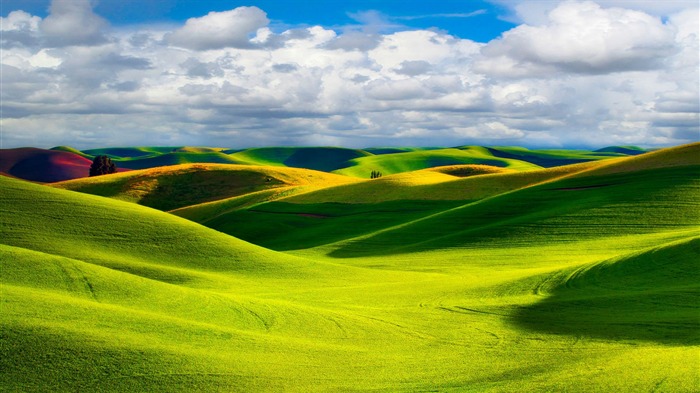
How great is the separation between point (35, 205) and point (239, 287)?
16.9 metres

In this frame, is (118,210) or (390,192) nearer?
(118,210)

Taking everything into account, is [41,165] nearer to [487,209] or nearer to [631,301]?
[487,209]

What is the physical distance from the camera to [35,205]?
39.6 m

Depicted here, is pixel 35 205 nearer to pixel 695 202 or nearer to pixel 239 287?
pixel 239 287

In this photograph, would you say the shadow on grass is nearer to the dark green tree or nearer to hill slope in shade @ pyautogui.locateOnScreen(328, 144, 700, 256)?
hill slope in shade @ pyautogui.locateOnScreen(328, 144, 700, 256)

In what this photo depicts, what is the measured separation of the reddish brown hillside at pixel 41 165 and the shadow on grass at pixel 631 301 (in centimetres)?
13697

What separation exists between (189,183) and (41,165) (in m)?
65.0

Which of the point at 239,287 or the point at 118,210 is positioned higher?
the point at 118,210

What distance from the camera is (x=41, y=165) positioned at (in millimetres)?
152125

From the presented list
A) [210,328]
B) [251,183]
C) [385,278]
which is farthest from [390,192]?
[210,328]

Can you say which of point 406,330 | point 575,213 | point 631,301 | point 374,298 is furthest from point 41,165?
point 631,301

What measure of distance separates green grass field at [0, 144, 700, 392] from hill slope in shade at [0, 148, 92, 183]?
105m

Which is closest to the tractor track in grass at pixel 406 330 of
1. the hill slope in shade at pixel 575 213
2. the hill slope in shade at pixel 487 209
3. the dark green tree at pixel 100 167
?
the hill slope in shade at pixel 575 213

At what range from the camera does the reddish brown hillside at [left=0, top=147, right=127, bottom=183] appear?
146 m
